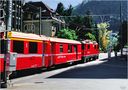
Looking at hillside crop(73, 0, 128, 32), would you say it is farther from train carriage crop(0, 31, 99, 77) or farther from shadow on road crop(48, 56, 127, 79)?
shadow on road crop(48, 56, 127, 79)

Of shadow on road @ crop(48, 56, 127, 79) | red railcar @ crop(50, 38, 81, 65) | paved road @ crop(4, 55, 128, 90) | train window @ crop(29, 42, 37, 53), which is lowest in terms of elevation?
shadow on road @ crop(48, 56, 127, 79)

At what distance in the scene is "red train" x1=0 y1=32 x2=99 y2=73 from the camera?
70.0 ft

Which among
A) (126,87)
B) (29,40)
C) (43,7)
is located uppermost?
(43,7)

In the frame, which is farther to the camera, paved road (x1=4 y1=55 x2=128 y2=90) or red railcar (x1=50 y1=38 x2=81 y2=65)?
red railcar (x1=50 y1=38 x2=81 y2=65)

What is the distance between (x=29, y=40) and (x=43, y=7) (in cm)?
7642

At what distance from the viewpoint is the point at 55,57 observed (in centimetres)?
3359

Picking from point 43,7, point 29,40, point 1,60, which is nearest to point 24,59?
point 29,40

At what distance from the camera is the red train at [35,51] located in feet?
70.0

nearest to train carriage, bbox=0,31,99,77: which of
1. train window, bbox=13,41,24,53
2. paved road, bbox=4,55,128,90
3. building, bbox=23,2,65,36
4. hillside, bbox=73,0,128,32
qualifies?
train window, bbox=13,41,24,53

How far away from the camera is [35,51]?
91.2 feet

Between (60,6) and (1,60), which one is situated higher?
(60,6)

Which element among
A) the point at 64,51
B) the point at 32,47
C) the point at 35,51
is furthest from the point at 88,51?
the point at 32,47

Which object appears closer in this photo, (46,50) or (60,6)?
(46,50)

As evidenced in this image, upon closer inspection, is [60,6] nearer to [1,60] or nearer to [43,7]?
[43,7]
